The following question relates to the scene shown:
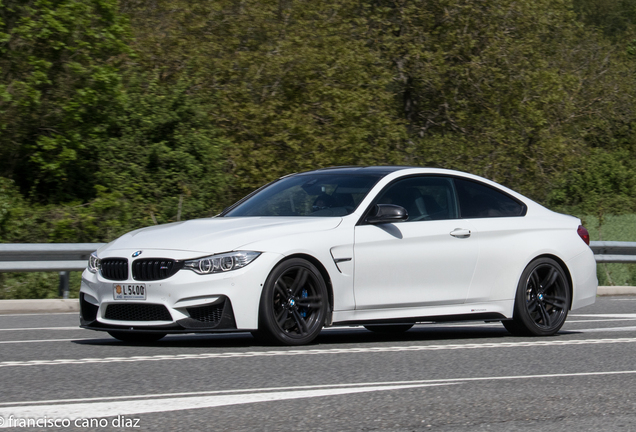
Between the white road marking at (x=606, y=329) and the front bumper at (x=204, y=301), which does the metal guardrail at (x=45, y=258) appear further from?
the white road marking at (x=606, y=329)

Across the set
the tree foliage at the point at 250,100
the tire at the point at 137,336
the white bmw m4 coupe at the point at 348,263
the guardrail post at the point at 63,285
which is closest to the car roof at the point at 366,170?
the white bmw m4 coupe at the point at 348,263

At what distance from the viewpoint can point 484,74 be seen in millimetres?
27047

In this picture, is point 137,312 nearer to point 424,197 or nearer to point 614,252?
point 424,197

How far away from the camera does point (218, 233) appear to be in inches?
297

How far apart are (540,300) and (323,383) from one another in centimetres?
378

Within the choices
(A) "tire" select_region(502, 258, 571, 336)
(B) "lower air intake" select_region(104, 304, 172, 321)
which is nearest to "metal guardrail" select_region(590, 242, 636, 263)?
(A) "tire" select_region(502, 258, 571, 336)

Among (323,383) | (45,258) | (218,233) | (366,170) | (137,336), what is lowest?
(45,258)

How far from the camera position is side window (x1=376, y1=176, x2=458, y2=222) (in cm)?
861

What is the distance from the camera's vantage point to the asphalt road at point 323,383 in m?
4.86

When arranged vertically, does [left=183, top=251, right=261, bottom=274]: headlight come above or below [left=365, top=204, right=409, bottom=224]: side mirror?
below

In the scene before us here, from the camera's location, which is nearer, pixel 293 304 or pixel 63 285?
pixel 293 304

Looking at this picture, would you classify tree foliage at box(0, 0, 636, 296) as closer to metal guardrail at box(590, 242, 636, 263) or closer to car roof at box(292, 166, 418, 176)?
metal guardrail at box(590, 242, 636, 263)

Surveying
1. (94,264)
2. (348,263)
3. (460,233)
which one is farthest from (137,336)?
(460,233)

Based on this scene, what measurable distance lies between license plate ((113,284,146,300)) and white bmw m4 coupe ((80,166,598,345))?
0.04ft
